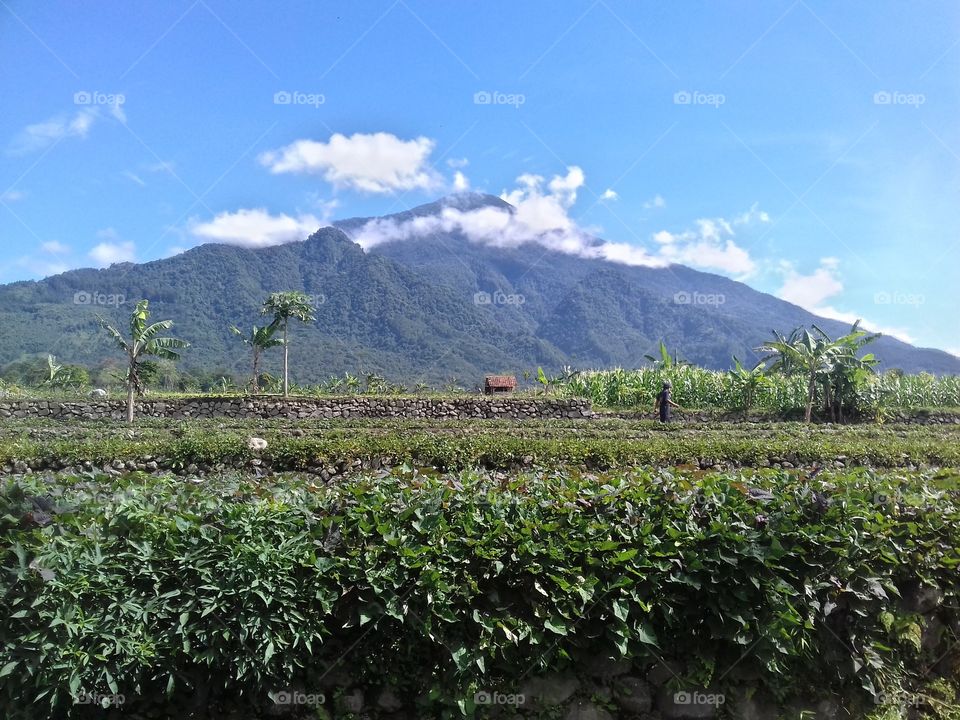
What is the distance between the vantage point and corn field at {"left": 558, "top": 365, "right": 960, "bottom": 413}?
26047 mm

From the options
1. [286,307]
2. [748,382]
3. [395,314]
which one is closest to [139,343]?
[286,307]

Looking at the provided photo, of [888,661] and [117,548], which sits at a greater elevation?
[117,548]

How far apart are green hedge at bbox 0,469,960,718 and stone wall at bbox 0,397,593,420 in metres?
19.6

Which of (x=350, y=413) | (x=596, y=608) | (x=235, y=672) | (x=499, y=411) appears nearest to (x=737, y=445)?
(x=596, y=608)

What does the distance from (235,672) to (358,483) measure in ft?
3.53

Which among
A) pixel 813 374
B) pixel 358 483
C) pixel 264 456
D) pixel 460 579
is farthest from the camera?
pixel 813 374

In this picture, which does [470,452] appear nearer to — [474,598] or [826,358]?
[474,598]

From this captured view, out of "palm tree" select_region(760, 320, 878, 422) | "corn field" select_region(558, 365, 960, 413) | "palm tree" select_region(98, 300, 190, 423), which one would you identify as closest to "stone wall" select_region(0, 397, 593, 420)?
"palm tree" select_region(98, 300, 190, 423)

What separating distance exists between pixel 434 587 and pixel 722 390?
25.5 meters

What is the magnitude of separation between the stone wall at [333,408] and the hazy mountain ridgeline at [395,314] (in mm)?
28204

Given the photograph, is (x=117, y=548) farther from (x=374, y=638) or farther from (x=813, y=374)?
(x=813, y=374)

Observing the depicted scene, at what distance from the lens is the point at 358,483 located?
12.3 ft

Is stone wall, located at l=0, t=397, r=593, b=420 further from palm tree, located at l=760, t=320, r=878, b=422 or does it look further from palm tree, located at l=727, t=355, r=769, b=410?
palm tree, located at l=760, t=320, r=878, b=422

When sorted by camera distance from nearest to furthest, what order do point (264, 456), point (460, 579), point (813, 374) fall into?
point (460, 579), point (264, 456), point (813, 374)
